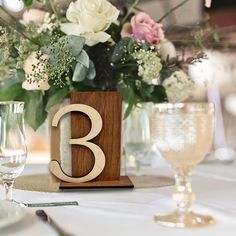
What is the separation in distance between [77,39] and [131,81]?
8.1 inches

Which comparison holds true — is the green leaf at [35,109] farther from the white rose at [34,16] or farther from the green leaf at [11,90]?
the white rose at [34,16]

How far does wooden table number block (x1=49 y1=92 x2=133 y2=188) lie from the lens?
1222 mm

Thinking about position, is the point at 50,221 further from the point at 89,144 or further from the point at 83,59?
the point at 83,59

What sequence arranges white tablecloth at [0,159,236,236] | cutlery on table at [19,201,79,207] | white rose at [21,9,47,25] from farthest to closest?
white rose at [21,9,47,25] < cutlery on table at [19,201,79,207] < white tablecloth at [0,159,236,236]

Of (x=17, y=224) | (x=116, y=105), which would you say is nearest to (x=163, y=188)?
(x=116, y=105)

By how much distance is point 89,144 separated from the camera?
1224 mm

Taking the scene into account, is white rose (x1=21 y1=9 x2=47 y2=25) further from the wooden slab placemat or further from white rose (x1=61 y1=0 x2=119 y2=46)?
the wooden slab placemat

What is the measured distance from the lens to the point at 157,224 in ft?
2.73

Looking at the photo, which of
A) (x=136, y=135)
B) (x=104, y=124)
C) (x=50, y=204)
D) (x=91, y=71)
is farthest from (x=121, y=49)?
(x=50, y=204)

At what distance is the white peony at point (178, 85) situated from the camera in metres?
1.47

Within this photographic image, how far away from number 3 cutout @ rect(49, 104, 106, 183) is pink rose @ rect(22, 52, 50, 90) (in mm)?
86

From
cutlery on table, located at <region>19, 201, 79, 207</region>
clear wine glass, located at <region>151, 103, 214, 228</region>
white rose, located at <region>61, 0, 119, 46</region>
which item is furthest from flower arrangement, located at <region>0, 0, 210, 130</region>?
clear wine glass, located at <region>151, 103, 214, 228</region>

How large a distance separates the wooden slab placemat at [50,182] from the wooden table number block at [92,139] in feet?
0.10

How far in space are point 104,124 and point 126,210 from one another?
12.6 inches
